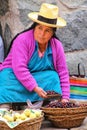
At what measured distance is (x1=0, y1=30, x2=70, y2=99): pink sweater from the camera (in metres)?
4.14

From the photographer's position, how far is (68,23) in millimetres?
5113

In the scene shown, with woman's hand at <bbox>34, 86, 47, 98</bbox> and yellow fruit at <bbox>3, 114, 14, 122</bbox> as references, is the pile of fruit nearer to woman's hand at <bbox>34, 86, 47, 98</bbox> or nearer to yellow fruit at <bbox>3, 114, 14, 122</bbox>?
yellow fruit at <bbox>3, 114, 14, 122</bbox>

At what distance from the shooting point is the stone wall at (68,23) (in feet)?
16.4

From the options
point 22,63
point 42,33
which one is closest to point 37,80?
point 22,63

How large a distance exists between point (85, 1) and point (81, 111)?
1659mm

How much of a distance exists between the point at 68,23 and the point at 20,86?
1.20 meters

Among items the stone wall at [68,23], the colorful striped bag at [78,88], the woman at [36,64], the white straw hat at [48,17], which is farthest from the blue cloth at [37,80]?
the stone wall at [68,23]

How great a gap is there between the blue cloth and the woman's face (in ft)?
0.36

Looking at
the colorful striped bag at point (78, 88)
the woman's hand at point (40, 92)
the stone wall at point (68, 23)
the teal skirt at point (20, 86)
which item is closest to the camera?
the woman's hand at point (40, 92)

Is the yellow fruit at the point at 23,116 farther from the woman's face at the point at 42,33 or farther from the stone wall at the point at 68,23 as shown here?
the stone wall at the point at 68,23

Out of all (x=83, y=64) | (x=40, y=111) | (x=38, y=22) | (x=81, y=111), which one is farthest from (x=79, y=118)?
(x=83, y=64)

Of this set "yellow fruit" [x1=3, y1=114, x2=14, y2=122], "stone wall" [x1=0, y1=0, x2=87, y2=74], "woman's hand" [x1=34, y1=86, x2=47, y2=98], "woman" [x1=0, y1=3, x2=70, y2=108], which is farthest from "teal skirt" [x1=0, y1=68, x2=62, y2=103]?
"stone wall" [x1=0, y1=0, x2=87, y2=74]

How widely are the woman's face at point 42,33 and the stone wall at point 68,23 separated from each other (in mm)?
823

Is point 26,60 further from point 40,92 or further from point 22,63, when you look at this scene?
point 40,92
